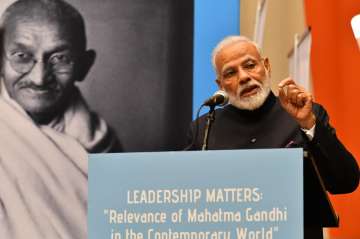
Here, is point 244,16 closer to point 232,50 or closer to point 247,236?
point 232,50

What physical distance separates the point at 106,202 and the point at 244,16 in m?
2.15

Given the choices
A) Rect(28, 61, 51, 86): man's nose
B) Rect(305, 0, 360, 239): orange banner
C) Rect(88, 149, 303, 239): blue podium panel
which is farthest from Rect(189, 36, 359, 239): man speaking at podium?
Rect(28, 61, 51, 86): man's nose

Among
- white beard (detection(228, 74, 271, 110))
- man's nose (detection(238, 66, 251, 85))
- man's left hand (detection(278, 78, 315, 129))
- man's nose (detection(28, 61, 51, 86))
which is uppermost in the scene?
man's nose (detection(28, 61, 51, 86))

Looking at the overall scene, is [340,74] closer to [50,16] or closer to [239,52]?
[239,52]

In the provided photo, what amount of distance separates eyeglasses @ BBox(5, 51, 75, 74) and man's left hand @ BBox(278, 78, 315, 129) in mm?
1806

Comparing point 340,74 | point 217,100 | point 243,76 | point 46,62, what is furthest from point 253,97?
point 46,62

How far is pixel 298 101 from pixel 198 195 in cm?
53

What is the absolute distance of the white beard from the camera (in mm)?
2496

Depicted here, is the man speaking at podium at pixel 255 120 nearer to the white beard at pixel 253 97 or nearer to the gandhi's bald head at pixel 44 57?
the white beard at pixel 253 97

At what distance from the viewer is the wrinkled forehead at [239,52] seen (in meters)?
2.51

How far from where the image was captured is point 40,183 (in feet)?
11.5

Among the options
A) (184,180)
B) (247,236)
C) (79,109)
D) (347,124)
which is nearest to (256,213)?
(247,236)

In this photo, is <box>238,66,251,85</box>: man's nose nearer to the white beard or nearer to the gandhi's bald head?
the white beard

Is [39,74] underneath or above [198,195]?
above
